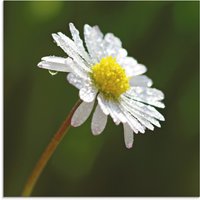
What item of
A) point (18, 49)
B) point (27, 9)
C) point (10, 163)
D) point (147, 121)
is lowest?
point (10, 163)

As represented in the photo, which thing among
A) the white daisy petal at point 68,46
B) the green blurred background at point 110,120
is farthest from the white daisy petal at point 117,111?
the green blurred background at point 110,120

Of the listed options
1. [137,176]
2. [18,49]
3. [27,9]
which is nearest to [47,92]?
[18,49]

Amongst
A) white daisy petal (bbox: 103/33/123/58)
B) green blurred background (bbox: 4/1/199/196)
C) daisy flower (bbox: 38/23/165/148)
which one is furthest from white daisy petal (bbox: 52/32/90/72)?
green blurred background (bbox: 4/1/199/196)

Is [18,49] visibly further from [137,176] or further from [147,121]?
[147,121]

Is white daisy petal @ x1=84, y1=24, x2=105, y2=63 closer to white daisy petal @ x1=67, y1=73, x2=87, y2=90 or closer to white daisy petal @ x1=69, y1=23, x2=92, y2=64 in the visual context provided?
white daisy petal @ x1=69, y1=23, x2=92, y2=64

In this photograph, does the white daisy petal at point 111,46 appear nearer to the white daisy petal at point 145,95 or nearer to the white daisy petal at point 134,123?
the white daisy petal at point 145,95

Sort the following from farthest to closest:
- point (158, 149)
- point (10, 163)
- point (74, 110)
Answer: point (158, 149) → point (10, 163) → point (74, 110)

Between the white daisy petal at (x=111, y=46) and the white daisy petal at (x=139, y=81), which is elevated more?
the white daisy petal at (x=111, y=46)
